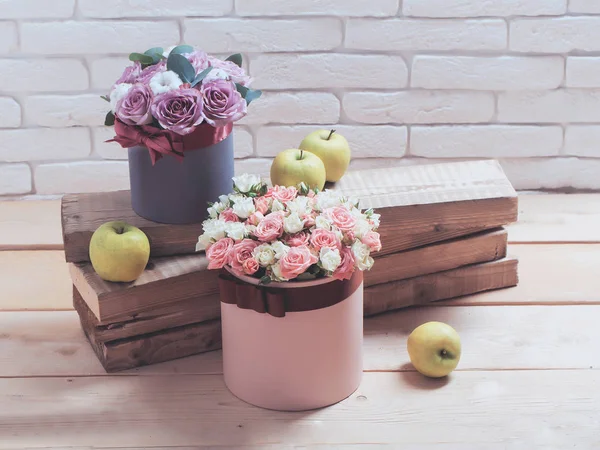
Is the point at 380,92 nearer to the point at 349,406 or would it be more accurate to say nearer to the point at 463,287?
the point at 463,287

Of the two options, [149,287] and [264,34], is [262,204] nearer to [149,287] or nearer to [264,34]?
[149,287]

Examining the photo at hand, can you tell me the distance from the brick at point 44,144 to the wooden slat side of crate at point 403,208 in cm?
50

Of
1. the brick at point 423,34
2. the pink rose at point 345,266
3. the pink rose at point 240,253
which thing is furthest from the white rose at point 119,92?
the brick at point 423,34

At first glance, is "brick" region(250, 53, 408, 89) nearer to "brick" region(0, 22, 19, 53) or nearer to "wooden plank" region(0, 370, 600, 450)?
"brick" region(0, 22, 19, 53)

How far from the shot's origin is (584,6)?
6.60 feet

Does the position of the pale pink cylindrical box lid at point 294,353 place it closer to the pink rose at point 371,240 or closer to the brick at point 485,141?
the pink rose at point 371,240

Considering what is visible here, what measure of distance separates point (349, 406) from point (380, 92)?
34.6 inches

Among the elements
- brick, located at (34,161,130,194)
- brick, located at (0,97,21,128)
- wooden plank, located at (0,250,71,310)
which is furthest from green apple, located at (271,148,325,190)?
brick, located at (0,97,21,128)

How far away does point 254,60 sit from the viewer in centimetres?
202

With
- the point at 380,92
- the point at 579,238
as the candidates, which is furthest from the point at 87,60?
the point at 579,238

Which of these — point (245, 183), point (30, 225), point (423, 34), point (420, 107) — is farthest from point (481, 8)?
point (30, 225)

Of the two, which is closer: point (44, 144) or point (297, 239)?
point (297, 239)

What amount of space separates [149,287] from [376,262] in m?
0.39

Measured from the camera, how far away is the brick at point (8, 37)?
1.98 meters
